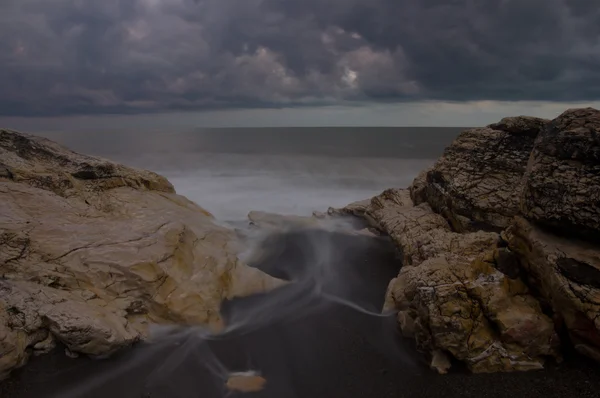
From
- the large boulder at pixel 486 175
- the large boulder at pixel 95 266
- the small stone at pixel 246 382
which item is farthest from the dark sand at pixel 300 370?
the large boulder at pixel 486 175

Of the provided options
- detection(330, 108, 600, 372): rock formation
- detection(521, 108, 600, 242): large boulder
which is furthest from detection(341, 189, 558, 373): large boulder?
detection(521, 108, 600, 242): large boulder

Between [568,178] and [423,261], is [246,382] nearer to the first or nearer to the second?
[423,261]

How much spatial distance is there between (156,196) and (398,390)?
6.66 meters

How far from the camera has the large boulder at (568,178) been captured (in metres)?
4.89

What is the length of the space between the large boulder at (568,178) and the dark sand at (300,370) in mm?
1608

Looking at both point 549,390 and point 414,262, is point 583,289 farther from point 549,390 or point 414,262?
point 414,262

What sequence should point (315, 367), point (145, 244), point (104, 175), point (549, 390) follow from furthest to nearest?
1. point (104, 175)
2. point (145, 244)
3. point (315, 367)
4. point (549, 390)

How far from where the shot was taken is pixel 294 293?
753 cm

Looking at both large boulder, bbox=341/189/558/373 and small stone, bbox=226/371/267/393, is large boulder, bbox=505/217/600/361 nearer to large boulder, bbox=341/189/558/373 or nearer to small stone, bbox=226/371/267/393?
large boulder, bbox=341/189/558/373

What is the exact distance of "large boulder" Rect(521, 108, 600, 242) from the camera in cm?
489

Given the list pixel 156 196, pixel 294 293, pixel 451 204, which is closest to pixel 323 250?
pixel 294 293

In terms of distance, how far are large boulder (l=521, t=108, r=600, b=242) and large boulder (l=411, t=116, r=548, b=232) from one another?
198 centimetres

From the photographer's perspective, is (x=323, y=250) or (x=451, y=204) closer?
(x=451, y=204)

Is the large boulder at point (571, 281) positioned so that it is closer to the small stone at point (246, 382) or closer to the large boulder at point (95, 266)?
the small stone at point (246, 382)
